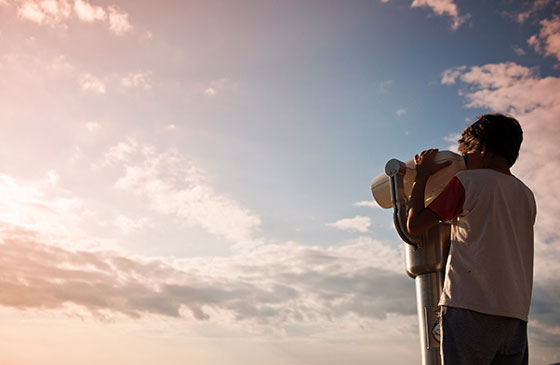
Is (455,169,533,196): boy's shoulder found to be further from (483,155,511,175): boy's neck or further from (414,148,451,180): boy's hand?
(414,148,451,180): boy's hand

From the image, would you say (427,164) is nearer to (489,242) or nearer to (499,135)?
(499,135)

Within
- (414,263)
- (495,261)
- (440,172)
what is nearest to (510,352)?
(495,261)

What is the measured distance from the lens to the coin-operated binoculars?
2.83m

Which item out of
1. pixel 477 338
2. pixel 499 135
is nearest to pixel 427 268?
pixel 477 338

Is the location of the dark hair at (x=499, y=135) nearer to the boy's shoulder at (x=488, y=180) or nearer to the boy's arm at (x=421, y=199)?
the boy's shoulder at (x=488, y=180)

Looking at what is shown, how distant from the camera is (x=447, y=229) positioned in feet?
9.46

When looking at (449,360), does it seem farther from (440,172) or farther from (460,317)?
(440,172)

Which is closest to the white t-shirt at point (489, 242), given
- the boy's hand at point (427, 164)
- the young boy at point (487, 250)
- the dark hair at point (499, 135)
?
the young boy at point (487, 250)

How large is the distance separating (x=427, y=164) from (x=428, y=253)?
19.8 inches

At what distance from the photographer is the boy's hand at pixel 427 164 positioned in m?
2.76

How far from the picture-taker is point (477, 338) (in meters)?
2.26

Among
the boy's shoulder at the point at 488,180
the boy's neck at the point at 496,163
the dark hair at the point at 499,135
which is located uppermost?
the dark hair at the point at 499,135

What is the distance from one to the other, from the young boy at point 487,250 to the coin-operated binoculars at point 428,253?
0.84ft

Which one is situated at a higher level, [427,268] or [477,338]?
[427,268]
